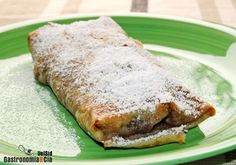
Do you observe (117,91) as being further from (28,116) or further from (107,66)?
(28,116)

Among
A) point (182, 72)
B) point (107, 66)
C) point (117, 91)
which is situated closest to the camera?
point (117, 91)

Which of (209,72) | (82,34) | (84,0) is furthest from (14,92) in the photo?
(84,0)

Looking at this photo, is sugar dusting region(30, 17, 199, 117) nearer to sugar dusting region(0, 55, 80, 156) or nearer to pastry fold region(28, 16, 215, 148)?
pastry fold region(28, 16, 215, 148)

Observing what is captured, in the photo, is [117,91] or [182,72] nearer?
[117,91]

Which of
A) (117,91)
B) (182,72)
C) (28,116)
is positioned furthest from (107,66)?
(182,72)

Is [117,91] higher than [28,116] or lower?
higher

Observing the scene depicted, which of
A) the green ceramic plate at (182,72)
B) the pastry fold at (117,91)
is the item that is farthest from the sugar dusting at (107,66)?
the green ceramic plate at (182,72)

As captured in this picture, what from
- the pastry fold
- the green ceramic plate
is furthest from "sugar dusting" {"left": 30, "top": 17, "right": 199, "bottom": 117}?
the green ceramic plate
